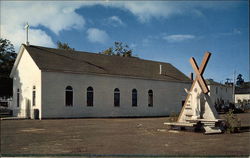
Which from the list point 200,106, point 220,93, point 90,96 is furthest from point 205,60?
point 220,93

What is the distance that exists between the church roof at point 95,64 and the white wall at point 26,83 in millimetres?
913

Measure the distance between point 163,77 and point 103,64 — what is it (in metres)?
8.12

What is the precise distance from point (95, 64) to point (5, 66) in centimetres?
1167

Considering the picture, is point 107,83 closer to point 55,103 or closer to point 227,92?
point 55,103

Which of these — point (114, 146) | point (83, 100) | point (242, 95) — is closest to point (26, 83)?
point (83, 100)

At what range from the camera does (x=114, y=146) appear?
1039 cm

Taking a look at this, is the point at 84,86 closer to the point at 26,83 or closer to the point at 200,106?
the point at 26,83

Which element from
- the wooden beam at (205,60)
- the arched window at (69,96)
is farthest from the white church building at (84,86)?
the wooden beam at (205,60)

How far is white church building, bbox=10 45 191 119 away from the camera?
26469mm

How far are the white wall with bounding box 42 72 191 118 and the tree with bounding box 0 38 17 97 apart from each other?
11272 mm

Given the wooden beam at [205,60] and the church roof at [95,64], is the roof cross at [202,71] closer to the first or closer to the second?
the wooden beam at [205,60]

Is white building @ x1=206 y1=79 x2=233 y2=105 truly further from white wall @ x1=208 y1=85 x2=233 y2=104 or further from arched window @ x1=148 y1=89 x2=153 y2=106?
arched window @ x1=148 y1=89 x2=153 y2=106

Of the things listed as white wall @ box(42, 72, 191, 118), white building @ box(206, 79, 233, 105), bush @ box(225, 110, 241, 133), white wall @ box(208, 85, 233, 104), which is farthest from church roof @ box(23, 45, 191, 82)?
white wall @ box(208, 85, 233, 104)

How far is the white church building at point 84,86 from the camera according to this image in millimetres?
26469
